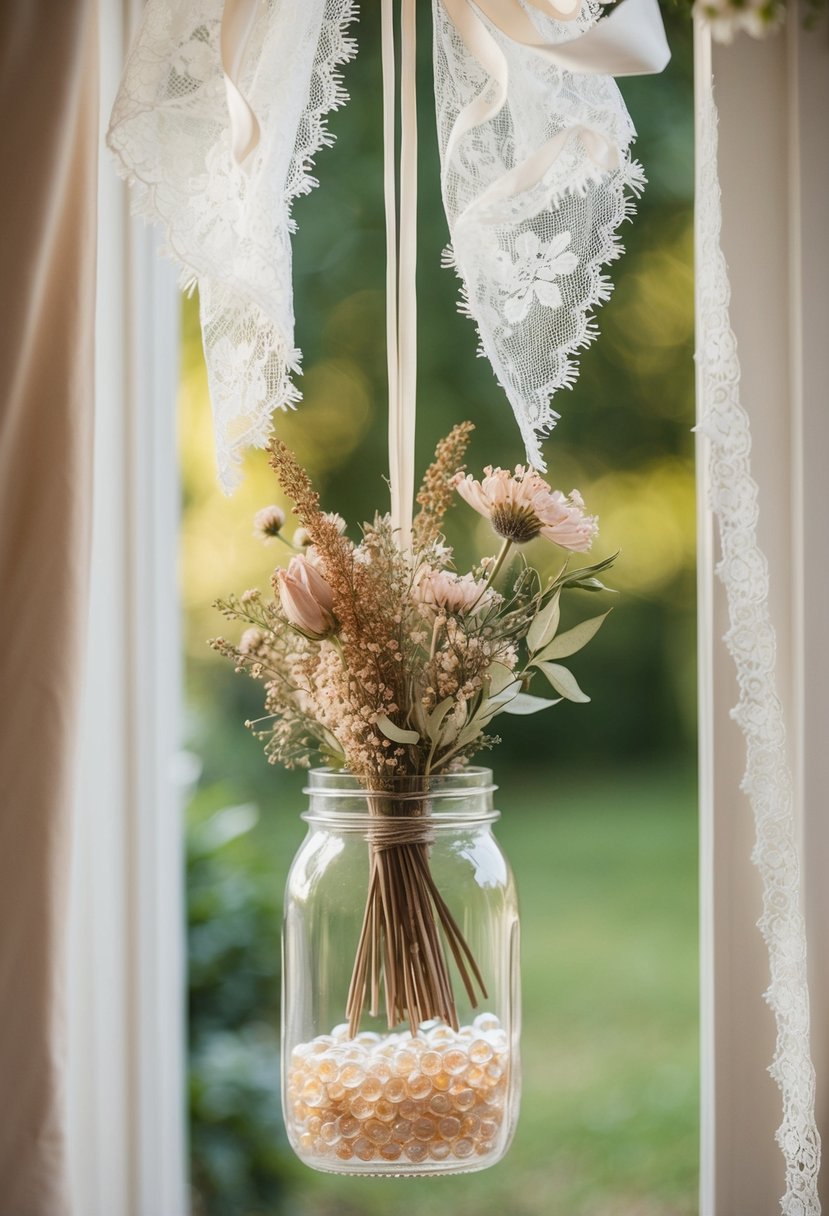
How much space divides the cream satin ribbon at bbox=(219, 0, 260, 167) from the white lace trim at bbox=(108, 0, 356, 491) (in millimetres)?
27

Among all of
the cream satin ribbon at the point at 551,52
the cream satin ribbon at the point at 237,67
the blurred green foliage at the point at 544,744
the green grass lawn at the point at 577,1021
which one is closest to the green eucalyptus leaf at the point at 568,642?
the cream satin ribbon at the point at 551,52

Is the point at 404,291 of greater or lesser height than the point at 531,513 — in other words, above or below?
above

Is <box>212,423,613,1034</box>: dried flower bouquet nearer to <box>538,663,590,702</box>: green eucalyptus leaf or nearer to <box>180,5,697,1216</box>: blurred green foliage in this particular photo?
<box>538,663,590,702</box>: green eucalyptus leaf

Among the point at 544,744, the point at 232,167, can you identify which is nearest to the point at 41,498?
the point at 232,167

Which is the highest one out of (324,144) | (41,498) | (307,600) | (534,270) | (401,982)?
(324,144)

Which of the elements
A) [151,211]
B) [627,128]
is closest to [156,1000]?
[151,211]

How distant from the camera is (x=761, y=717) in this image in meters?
0.95

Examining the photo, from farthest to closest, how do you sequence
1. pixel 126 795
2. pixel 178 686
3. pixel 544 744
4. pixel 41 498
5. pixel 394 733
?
pixel 544 744, pixel 178 686, pixel 126 795, pixel 41 498, pixel 394 733

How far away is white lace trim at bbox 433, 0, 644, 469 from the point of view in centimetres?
95

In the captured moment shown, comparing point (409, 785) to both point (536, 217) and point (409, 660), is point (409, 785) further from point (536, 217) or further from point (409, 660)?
point (536, 217)

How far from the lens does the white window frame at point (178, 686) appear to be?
1047 mm

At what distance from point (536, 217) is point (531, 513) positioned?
293 millimetres

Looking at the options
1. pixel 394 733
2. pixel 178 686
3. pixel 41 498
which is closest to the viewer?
pixel 394 733

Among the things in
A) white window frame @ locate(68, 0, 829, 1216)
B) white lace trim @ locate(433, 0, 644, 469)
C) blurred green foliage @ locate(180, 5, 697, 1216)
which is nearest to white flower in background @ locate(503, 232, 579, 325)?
white lace trim @ locate(433, 0, 644, 469)
